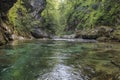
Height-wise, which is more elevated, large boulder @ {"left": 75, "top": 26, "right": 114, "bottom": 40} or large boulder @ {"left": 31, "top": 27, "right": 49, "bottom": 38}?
large boulder @ {"left": 75, "top": 26, "right": 114, "bottom": 40}

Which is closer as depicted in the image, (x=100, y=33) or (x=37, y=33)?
(x=100, y=33)

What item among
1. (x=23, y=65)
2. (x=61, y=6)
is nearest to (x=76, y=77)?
(x=23, y=65)

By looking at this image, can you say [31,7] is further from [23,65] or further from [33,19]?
[23,65]

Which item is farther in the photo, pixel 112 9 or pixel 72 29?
pixel 72 29

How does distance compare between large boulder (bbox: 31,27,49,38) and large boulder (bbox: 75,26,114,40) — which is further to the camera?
large boulder (bbox: 31,27,49,38)

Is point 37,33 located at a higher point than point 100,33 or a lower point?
lower

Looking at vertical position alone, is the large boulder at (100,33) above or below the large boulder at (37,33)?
above

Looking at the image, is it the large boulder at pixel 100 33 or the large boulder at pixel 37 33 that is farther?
the large boulder at pixel 37 33

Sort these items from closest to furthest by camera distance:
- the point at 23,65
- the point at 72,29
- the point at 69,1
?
the point at 23,65 → the point at 72,29 → the point at 69,1

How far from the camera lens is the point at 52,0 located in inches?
3765

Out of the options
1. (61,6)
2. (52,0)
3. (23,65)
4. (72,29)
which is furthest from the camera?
(61,6)

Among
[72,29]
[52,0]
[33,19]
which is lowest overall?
[72,29]

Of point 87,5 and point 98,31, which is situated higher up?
point 87,5

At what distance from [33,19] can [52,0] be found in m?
19.5
